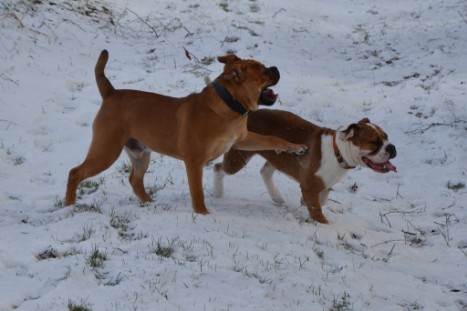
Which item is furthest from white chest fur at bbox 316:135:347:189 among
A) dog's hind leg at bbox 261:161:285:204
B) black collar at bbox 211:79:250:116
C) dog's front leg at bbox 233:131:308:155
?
black collar at bbox 211:79:250:116

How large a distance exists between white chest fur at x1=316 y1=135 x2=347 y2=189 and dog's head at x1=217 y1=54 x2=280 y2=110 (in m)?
0.98

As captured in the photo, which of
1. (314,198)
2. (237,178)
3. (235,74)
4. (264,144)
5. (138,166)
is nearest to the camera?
(235,74)

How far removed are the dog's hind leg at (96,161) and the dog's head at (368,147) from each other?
222 cm

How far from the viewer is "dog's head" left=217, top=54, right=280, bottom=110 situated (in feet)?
18.2

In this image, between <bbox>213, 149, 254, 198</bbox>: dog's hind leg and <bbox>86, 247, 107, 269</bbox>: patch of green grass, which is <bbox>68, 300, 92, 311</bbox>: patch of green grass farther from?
<bbox>213, 149, 254, 198</bbox>: dog's hind leg

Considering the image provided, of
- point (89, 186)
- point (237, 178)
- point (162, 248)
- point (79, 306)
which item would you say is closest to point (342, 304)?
point (162, 248)

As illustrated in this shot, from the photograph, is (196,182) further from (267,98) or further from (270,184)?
(270,184)

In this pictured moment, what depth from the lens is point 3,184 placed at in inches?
266

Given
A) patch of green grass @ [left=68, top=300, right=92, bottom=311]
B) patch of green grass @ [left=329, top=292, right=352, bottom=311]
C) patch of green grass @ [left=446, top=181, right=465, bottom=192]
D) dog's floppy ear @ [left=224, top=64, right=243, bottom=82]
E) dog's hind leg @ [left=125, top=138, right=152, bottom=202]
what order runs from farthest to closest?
patch of green grass @ [left=446, top=181, right=465, bottom=192]
dog's hind leg @ [left=125, top=138, right=152, bottom=202]
dog's floppy ear @ [left=224, top=64, right=243, bottom=82]
patch of green grass @ [left=329, top=292, right=352, bottom=311]
patch of green grass @ [left=68, top=300, right=92, bottom=311]

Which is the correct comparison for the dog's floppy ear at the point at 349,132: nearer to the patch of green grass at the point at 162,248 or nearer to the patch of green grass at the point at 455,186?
the patch of green grass at the point at 455,186

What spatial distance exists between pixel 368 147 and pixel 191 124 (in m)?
1.72

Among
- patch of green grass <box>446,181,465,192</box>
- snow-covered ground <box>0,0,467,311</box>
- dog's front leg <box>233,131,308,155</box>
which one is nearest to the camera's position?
snow-covered ground <box>0,0,467,311</box>

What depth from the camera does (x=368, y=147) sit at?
596cm

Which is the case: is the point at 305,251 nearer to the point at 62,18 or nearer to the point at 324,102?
the point at 324,102
